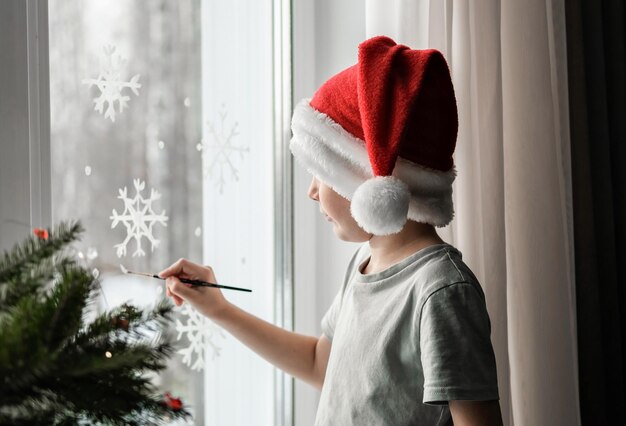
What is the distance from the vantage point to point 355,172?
104 cm

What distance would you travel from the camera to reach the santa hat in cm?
96

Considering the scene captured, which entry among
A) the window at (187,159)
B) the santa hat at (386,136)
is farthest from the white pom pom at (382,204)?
the window at (187,159)

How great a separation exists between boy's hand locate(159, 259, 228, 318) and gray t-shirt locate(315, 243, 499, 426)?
0.81 feet

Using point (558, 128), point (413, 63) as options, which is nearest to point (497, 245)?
point (558, 128)

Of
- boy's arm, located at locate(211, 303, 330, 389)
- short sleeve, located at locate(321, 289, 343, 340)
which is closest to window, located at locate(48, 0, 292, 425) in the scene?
boy's arm, located at locate(211, 303, 330, 389)

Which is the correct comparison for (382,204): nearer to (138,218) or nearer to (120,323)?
(120,323)

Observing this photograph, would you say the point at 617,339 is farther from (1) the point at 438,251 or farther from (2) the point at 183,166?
(2) the point at 183,166

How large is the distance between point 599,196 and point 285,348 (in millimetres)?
794

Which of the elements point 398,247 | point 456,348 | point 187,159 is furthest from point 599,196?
point 187,159

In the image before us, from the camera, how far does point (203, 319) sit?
1.40 metres

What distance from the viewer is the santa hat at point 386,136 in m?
0.96

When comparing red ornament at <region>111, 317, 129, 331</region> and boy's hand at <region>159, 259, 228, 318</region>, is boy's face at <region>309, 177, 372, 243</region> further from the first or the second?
red ornament at <region>111, 317, 129, 331</region>

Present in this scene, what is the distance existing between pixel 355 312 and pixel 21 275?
0.58m

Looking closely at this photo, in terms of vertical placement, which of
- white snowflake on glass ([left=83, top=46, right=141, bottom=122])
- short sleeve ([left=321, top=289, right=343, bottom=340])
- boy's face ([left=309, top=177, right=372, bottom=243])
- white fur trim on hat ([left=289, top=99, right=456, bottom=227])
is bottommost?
short sleeve ([left=321, top=289, right=343, bottom=340])
